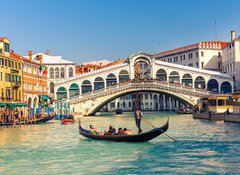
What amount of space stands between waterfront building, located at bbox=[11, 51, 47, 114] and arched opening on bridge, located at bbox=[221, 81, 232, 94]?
53.9 feet

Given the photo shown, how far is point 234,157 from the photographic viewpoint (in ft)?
42.9

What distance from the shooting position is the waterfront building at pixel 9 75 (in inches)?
1253

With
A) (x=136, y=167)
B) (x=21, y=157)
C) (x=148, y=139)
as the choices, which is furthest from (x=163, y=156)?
(x=21, y=157)

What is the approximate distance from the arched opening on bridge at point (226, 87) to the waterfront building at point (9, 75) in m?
19.1

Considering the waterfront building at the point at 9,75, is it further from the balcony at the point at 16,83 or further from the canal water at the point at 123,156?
the canal water at the point at 123,156

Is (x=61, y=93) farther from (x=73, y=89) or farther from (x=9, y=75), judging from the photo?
(x=9, y=75)

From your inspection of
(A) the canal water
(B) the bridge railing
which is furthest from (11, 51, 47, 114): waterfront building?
(A) the canal water

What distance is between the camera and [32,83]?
3894 centimetres

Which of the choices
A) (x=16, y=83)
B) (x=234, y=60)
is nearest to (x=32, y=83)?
(x=16, y=83)

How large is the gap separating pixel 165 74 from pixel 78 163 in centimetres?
3311

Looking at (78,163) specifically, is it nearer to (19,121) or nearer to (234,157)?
(234,157)

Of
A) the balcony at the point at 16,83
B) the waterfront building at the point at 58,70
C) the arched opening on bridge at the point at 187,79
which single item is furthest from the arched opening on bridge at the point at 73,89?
the arched opening on bridge at the point at 187,79

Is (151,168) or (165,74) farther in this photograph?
(165,74)

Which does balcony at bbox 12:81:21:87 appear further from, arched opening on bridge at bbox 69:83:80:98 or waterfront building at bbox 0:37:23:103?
arched opening on bridge at bbox 69:83:80:98
